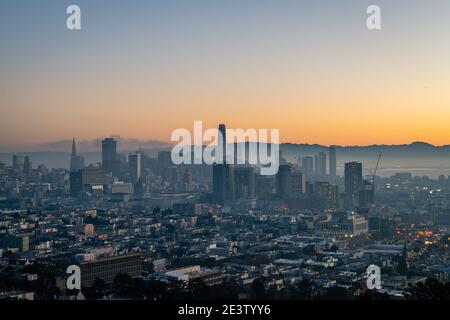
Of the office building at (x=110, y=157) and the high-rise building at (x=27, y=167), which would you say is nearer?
the high-rise building at (x=27, y=167)

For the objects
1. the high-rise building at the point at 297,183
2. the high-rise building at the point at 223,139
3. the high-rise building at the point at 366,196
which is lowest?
the high-rise building at the point at 366,196

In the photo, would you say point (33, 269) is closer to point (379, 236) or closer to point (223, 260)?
point (223, 260)

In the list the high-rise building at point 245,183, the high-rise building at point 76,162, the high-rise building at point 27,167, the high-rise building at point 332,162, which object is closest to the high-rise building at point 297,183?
the high-rise building at point 332,162

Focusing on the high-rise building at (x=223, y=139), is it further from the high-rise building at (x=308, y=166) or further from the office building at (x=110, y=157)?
the office building at (x=110, y=157)

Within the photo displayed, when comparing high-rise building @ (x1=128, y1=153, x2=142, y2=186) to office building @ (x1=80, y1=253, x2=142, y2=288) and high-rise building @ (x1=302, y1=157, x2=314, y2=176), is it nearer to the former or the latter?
high-rise building @ (x1=302, y1=157, x2=314, y2=176)

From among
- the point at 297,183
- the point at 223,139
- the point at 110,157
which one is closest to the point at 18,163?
the point at 110,157

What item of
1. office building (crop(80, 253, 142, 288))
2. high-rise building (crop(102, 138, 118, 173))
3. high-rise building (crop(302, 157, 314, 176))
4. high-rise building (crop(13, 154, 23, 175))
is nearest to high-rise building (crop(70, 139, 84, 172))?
high-rise building (crop(102, 138, 118, 173))

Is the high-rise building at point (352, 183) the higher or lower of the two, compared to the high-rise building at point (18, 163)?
lower
